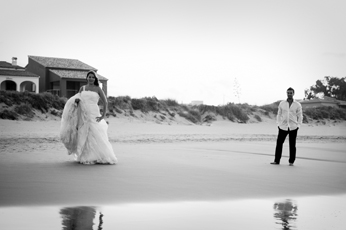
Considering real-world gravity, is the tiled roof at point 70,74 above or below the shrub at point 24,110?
above

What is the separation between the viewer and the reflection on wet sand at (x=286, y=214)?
17.5 ft

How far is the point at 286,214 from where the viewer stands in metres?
5.90

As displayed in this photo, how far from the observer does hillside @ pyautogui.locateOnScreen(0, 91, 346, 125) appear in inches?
1004

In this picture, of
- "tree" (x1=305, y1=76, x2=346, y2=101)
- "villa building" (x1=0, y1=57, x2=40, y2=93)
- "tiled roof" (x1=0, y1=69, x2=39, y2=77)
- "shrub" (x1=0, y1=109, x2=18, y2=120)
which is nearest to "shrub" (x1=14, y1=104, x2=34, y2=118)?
"shrub" (x1=0, y1=109, x2=18, y2=120)

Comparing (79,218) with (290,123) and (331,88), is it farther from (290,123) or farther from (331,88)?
(331,88)

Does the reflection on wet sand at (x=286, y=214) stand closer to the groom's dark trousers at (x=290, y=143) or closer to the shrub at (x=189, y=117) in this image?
the groom's dark trousers at (x=290, y=143)

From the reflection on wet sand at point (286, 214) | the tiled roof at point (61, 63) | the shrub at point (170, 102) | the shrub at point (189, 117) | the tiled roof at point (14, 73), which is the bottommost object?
the reflection on wet sand at point (286, 214)

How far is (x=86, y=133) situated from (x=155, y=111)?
2110cm

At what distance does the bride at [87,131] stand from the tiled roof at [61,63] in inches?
1513

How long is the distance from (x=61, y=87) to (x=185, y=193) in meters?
38.9

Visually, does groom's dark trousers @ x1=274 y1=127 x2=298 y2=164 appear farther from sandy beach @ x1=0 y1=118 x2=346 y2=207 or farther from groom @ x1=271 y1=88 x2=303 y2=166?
sandy beach @ x1=0 y1=118 x2=346 y2=207

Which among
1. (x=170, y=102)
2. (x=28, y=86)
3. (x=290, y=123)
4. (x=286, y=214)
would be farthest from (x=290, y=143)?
(x=28, y=86)

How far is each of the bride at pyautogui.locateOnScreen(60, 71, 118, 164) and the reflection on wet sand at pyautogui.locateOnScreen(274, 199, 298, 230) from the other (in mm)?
4873

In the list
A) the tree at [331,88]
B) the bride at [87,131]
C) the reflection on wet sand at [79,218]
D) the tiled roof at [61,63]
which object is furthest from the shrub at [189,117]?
the tree at [331,88]
